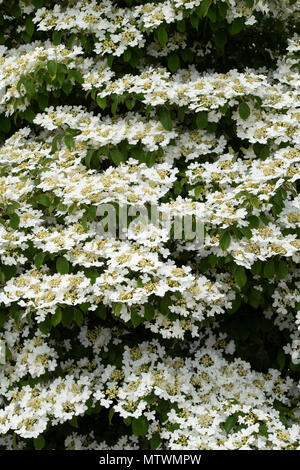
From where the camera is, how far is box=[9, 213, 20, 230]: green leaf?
123 inches

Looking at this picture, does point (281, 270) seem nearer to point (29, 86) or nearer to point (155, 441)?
point (155, 441)

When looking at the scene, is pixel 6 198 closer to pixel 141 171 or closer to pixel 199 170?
pixel 141 171

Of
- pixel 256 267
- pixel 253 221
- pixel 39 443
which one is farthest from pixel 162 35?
pixel 39 443

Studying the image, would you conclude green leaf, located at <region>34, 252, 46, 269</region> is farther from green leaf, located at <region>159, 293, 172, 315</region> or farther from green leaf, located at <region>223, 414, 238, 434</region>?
green leaf, located at <region>223, 414, 238, 434</region>

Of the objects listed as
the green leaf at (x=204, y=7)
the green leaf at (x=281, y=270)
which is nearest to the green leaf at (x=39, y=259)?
the green leaf at (x=281, y=270)

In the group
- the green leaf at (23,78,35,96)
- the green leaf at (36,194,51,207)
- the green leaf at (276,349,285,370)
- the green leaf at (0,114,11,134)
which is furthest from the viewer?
the green leaf at (0,114,11,134)

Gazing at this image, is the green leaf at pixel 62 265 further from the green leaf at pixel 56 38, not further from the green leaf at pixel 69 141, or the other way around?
the green leaf at pixel 56 38

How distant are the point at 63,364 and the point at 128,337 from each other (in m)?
0.40

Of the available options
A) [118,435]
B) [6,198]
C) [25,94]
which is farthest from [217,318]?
[25,94]

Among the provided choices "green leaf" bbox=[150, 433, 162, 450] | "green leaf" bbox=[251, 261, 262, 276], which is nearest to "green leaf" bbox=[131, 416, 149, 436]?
"green leaf" bbox=[150, 433, 162, 450]

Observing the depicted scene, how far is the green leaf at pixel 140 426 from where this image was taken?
111 inches

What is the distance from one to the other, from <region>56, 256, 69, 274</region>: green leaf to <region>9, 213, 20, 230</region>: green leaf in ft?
1.08

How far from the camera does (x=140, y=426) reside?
2.84 m

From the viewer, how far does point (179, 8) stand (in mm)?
3568
